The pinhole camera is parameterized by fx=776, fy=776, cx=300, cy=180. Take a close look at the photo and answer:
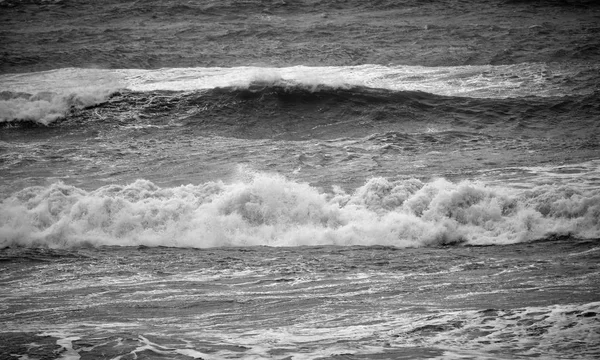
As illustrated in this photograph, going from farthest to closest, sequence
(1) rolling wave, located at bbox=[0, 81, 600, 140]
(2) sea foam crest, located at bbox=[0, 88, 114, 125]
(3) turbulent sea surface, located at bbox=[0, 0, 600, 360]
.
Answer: (2) sea foam crest, located at bbox=[0, 88, 114, 125] < (1) rolling wave, located at bbox=[0, 81, 600, 140] < (3) turbulent sea surface, located at bbox=[0, 0, 600, 360]

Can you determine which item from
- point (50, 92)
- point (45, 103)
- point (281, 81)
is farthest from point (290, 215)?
point (50, 92)

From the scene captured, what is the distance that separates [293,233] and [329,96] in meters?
6.92

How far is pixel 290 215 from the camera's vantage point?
10.4 meters

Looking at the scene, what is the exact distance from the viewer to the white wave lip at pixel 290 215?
9.48m

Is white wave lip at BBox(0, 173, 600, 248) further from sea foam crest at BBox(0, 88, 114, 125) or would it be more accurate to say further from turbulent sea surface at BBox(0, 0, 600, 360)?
sea foam crest at BBox(0, 88, 114, 125)

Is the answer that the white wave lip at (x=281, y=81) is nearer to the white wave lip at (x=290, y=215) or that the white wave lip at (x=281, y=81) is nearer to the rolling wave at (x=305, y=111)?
the rolling wave at (x=305, y=111)

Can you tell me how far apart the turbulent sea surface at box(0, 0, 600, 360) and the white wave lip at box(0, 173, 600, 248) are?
35 millimetres

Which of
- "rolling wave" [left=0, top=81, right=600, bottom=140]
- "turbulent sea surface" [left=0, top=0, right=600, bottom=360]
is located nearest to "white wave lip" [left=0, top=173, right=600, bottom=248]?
"turbulent sea surface" [left=0, top=0, right=600, bottom=360]

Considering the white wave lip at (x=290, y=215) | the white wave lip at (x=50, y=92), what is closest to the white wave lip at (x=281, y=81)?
the white wave lip at (x=50, y=92)

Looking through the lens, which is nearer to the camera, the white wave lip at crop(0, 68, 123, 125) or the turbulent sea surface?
the turbulent sea surface

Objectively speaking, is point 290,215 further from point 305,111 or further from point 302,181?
point 305,111

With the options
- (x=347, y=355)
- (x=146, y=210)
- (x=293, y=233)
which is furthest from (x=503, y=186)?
(x=347, y=355)

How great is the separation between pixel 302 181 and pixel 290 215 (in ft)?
4.78

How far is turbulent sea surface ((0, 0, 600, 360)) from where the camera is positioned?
639 centimetres
